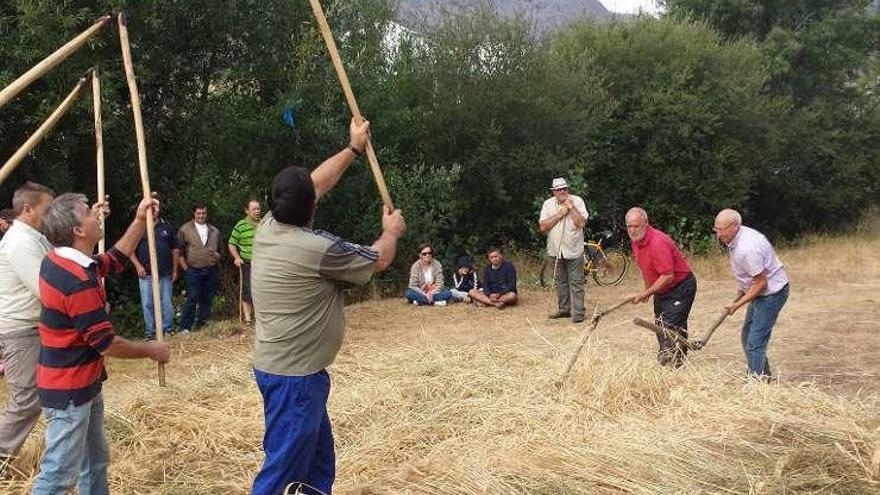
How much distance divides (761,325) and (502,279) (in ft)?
16.9

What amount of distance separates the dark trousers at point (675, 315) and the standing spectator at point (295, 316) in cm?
362

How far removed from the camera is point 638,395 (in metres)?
5.43

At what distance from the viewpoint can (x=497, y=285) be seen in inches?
433

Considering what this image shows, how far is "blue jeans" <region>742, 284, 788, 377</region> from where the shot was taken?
602cm

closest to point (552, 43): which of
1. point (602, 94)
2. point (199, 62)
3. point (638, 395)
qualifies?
point (602, 94)

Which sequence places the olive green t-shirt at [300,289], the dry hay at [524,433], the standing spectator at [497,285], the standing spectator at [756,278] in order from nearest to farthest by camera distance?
the olive green t-shirt at [300,289] < the dry hay at [524,433] < the standing spectator at [756,278] < the standing spectator at [497,285]

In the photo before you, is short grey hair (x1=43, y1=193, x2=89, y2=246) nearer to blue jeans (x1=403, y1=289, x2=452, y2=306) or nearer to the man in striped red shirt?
the man in striped red shirt

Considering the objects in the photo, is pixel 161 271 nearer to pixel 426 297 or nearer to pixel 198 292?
pixel 198 292

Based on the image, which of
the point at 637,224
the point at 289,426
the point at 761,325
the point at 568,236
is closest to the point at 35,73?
the point at 289,426

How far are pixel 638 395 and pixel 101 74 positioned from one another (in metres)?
7.25

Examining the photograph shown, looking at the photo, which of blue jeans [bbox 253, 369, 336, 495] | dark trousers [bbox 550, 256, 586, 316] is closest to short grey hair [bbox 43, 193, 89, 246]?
blue jeans [bbox 253, 369, 336, 495]

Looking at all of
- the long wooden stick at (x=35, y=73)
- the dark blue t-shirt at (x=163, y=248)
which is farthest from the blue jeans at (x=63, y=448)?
the dark blue t-shirt at (x=163, y=248)

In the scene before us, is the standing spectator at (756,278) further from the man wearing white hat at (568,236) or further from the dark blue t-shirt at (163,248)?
the dark blue t-shirt at (163,248)

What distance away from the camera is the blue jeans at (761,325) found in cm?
602
